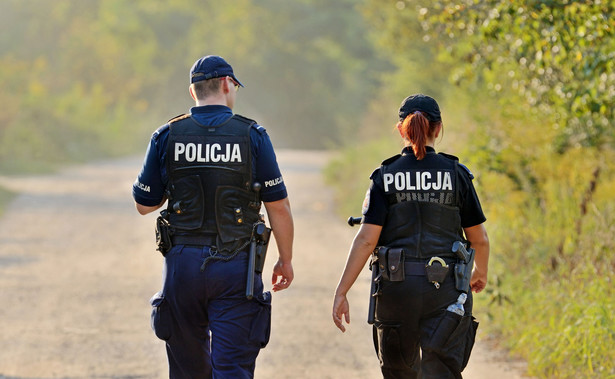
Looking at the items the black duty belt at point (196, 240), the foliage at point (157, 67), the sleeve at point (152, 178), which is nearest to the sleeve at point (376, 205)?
the black duty belt at point (196, 240)

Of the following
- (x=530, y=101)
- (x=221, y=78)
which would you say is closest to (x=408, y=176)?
(x=221, y=78)

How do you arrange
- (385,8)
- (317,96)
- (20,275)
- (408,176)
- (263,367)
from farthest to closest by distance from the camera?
(317,96), (385,8), (20,275), (263,367), (408,176)

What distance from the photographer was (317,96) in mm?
79562

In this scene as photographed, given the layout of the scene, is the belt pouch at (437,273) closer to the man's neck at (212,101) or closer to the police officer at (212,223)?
the police officer at (212,223)

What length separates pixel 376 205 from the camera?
474cm

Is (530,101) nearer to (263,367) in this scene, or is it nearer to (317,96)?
(263,367)

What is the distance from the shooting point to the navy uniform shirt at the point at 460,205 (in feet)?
15.6

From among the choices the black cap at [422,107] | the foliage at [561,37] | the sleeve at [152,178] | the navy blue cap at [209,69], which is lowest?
the sleeve at [152,178]

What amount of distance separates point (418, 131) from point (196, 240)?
1089 mm

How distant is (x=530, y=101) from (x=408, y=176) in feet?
19.7

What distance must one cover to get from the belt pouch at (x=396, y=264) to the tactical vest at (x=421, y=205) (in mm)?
55

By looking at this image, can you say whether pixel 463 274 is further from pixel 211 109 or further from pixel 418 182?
pixel 211 109

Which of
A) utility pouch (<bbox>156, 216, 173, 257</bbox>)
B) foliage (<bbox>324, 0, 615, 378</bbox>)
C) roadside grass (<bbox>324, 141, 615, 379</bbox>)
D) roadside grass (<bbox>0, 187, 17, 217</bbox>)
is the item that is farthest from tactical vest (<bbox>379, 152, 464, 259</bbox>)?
roadside grass (<bbox>0, 187, 17, 217</bbox>)

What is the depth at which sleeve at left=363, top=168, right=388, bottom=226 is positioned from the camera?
187 inches
